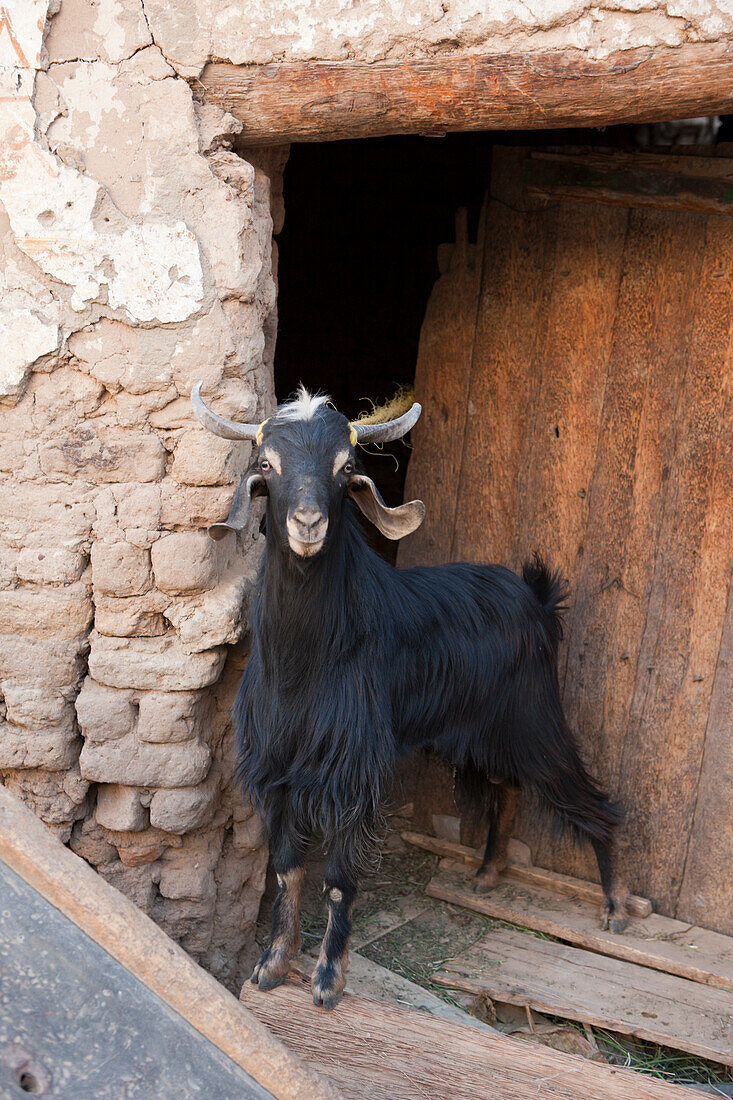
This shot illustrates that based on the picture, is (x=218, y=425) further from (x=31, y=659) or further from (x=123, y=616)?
(x=31, y=659)

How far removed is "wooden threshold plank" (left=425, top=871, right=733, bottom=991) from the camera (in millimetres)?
3502

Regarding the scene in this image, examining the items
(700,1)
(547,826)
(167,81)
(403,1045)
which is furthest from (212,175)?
(547,826)

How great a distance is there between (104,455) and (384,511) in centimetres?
91

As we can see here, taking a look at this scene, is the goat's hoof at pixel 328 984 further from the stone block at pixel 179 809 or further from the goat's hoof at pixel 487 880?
the goat's hoof at pixel 487 880

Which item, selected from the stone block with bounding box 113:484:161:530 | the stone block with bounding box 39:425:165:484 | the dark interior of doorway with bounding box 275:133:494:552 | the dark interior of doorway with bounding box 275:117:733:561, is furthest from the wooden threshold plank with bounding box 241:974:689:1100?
the dark interior of doorway with bounding box 275:133:494:552

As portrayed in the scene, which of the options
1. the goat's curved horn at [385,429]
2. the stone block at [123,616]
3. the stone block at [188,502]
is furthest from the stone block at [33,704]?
the goat's curved horn at [385,429]

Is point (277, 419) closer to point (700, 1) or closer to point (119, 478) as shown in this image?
point (119, 478)

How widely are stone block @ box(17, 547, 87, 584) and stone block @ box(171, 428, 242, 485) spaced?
427mm

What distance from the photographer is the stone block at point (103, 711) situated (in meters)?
3.04

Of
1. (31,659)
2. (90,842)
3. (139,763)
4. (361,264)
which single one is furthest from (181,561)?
(361,264)

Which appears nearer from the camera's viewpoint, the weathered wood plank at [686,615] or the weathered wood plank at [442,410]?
the weathered wood plank at [686,615]

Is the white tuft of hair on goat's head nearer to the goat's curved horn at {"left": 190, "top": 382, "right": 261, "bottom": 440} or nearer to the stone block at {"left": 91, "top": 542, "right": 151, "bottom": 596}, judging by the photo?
the goat's curved horn at {"left": 190, "top": 382, "right": 261, "bottom": 440}

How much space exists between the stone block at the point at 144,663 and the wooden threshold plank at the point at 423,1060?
3.37 ft

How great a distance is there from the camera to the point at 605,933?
370cm
